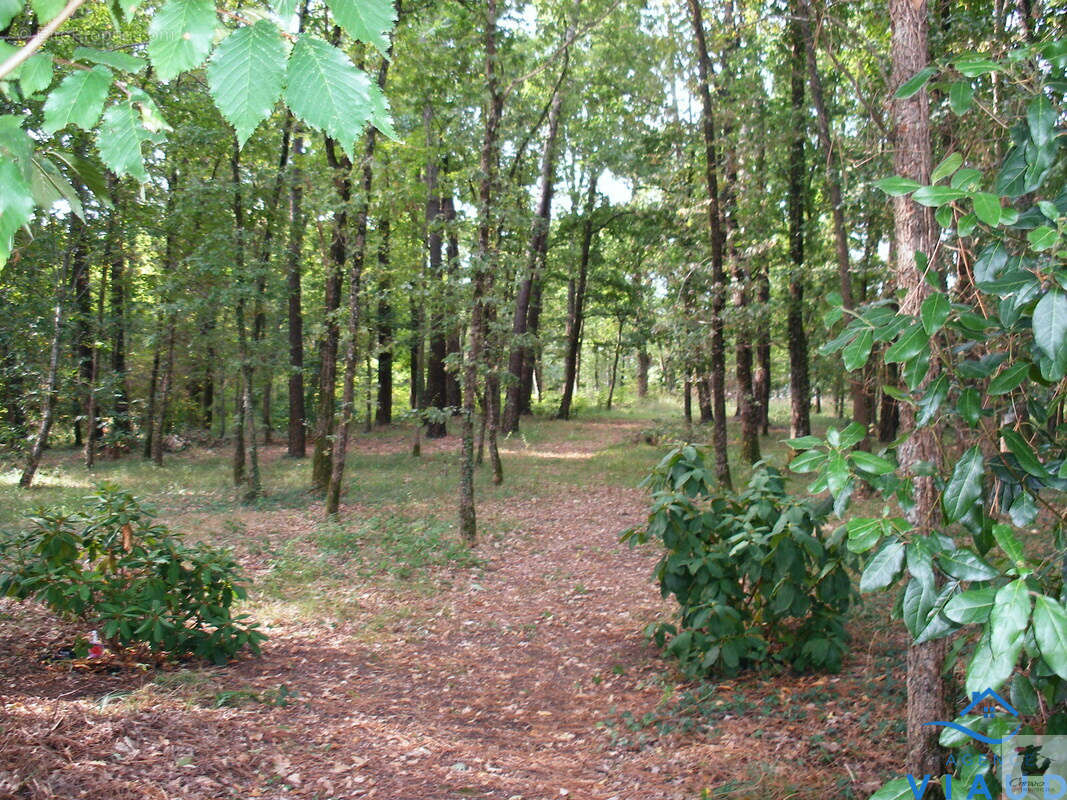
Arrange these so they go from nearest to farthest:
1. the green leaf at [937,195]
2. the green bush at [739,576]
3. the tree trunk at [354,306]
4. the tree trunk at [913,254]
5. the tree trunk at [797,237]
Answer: the green leaf at [937,195], the tree trunk at [913,254], the green bush at [739,576], the tree trunk at [354,306], the tree trunk at [797,237]

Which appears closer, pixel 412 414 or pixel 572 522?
pixel 412 414

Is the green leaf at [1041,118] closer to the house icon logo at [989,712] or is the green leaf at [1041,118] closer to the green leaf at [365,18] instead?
the house icon logo at [989,712]

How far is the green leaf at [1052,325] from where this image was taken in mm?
1504

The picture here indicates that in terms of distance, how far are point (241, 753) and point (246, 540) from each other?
614cm

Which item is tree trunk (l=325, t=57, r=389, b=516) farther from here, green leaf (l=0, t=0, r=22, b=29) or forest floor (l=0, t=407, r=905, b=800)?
green leaf (l=0, t=0, r=22, b=29)

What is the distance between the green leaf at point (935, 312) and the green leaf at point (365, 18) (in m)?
1.49

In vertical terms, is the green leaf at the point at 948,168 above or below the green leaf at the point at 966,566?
above

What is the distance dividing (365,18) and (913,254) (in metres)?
2.41

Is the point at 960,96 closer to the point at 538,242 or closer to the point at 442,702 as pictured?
the point at 442,702

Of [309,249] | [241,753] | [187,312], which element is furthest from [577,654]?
[309,249]

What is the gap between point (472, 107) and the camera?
10.7 m

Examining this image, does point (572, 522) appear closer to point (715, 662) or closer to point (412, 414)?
point (412, 414)

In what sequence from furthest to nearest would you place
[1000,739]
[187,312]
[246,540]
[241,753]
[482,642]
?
[187,312] < [246,540] < [482,642] < [241,753] < [1000,739]

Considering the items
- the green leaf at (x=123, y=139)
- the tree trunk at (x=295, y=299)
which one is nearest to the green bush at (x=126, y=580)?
the green leaf at (x=123, y=139)
